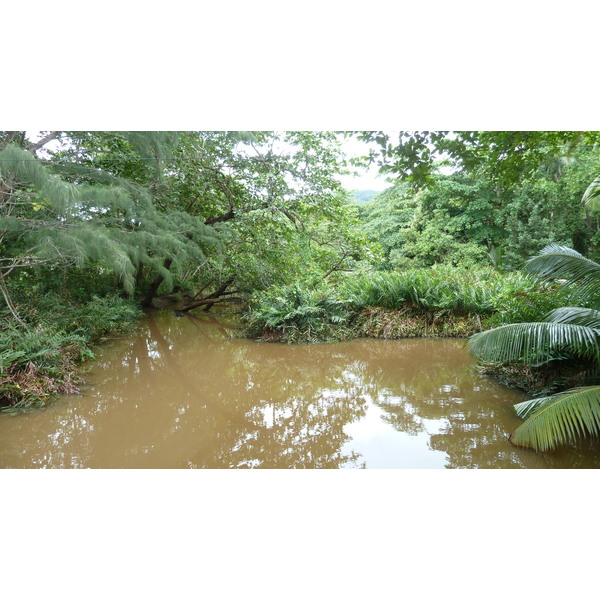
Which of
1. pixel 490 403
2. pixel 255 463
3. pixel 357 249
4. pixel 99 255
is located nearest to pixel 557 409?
pixel 490 403

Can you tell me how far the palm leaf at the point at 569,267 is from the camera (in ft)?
9.34

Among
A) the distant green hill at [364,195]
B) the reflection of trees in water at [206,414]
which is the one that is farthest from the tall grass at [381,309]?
the distant green hill at [364,195]

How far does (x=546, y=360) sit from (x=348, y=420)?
174cm

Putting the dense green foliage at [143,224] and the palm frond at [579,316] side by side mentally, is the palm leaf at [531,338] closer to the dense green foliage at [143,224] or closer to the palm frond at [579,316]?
the palm frond at [579,316]

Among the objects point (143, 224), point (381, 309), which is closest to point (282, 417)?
point (143, 224)

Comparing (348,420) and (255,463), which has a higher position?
(255,463)

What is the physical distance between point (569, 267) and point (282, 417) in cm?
252

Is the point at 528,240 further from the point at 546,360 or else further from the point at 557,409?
the point at 557,409

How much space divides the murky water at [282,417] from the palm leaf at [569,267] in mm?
1142

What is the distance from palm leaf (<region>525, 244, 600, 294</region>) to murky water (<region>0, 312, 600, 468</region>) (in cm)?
114

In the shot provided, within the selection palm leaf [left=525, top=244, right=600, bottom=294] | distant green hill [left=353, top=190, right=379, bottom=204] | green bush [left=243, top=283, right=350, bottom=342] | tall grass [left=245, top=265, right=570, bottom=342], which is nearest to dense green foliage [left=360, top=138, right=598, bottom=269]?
distant green hill [left=353, top=190, right=379, bottom=204]

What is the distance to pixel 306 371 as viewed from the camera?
466 cm

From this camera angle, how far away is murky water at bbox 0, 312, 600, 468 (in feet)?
8.43

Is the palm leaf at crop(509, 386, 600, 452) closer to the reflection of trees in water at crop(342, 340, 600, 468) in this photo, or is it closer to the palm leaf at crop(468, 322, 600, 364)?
the reflection of trees in water at crop(342, 340, 600, 468)
